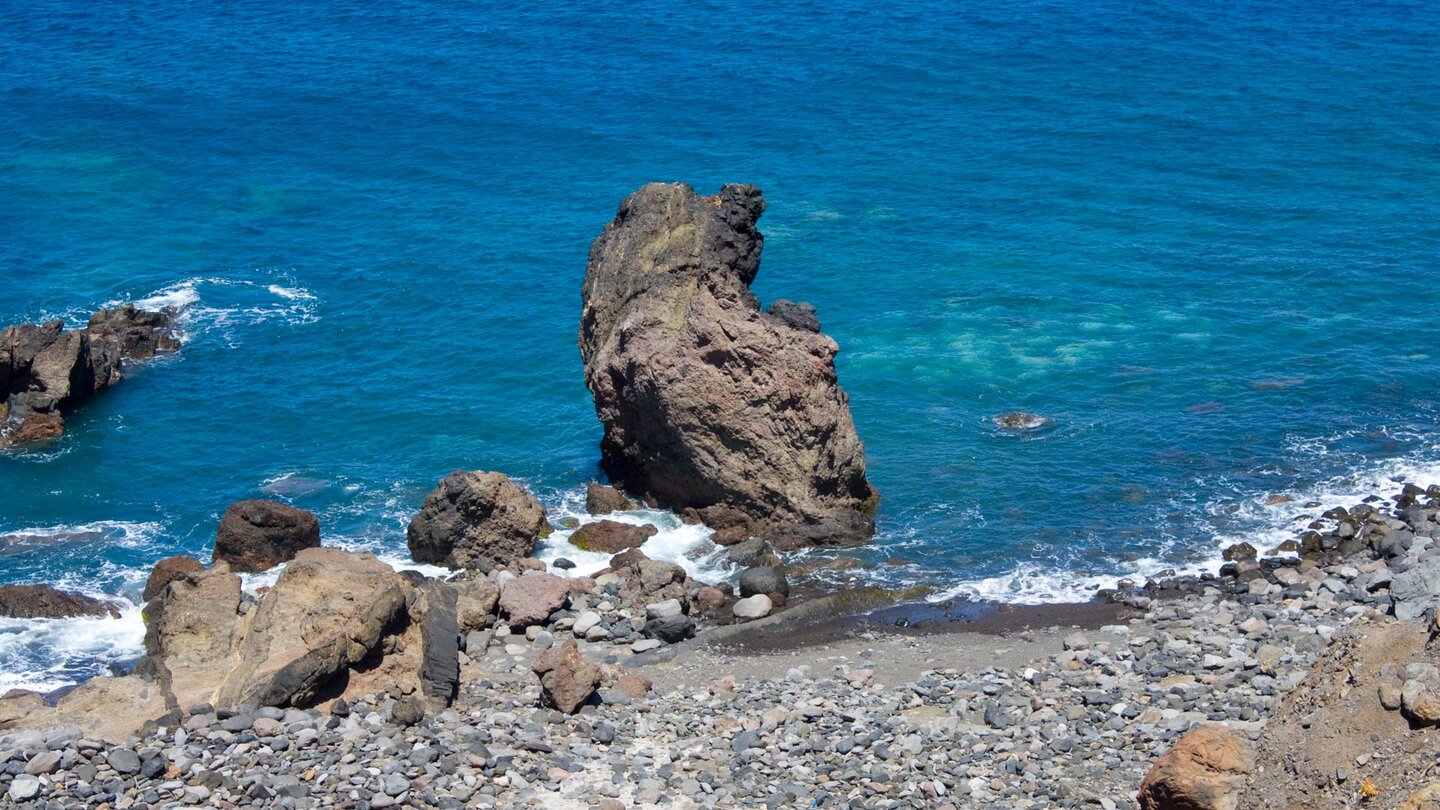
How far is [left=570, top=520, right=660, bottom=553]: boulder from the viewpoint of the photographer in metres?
47.7

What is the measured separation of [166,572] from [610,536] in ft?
43.2

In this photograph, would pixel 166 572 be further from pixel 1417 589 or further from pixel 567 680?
pixel 1417 589

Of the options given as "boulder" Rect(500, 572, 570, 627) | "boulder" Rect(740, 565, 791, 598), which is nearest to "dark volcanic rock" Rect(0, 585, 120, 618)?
"boulder" Rect(500, 572, 570, 627)

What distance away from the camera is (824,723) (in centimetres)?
3459

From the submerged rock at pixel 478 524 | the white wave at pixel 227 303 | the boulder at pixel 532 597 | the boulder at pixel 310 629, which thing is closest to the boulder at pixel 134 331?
the white wave at pixel 227 303

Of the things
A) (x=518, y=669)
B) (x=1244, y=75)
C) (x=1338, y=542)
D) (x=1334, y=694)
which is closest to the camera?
(x=1334, y=694)

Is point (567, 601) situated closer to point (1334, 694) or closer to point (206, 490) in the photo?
point (206, 490)

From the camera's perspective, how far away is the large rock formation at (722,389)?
47188 mm

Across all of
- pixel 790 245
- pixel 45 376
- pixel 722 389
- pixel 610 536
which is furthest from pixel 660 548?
pixel 790 245

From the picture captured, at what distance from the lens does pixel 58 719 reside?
33.3 meters

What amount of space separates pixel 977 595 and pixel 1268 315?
27.4 m

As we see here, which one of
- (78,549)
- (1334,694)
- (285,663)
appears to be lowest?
(78,549)

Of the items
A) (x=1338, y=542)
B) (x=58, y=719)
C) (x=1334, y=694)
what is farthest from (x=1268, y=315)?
(x=58, y=719)

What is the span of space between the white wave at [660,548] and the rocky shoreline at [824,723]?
4.40 metres
